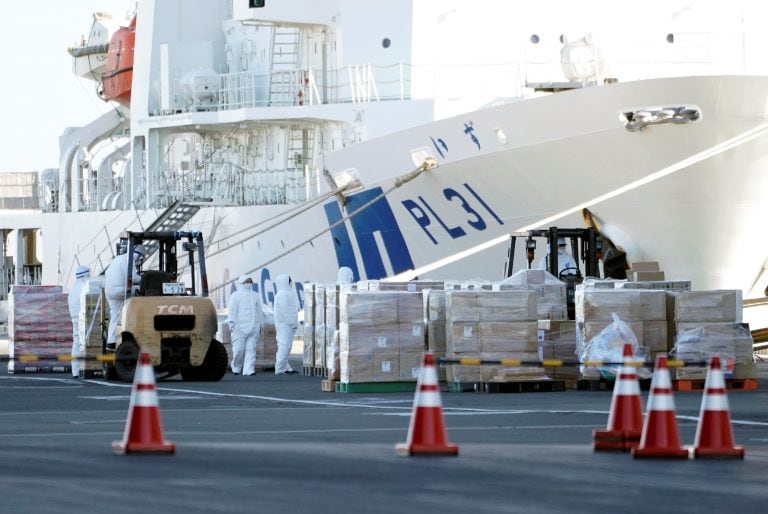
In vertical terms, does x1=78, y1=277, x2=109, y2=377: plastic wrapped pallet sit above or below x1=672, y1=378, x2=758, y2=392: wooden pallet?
above

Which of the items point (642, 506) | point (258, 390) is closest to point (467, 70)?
point (258, 390)

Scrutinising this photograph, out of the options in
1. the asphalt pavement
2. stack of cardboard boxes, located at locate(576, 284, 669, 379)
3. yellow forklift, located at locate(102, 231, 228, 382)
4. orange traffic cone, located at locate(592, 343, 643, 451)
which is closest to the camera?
the asphalt pavement

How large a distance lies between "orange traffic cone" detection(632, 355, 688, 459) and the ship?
44.1 ft

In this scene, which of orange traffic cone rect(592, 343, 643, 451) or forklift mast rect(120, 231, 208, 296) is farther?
forklift mast rect(120, 231, 208, 296)

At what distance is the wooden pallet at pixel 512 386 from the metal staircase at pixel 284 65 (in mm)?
16819

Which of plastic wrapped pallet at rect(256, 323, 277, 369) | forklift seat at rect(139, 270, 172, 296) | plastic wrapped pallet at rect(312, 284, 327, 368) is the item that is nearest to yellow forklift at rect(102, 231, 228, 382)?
forklift seat at rect(139, 270, 172, 296)

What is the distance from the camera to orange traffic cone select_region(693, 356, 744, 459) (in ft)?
35.1

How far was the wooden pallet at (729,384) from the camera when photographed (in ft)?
62.2

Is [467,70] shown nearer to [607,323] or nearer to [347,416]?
[607,323]

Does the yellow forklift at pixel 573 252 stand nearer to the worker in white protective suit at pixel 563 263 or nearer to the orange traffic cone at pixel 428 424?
the worker in white protective suit at pixel 563 263

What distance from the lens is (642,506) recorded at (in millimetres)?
8664

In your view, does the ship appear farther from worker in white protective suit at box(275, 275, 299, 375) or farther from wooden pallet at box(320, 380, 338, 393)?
wooden pallet at box(320, 380, 338, 393)

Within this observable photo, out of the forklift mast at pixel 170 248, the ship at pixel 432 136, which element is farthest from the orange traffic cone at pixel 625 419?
the ship at pixel 432 136

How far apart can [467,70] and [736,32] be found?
172 inches
